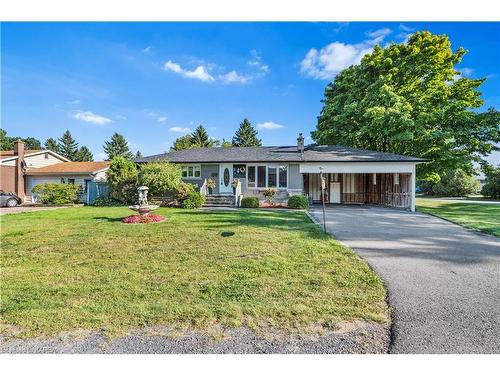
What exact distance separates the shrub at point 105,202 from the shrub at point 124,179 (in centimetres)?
59

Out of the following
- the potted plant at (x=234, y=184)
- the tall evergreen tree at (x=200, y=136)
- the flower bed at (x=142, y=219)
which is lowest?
the flower bed at (x=142, y=219)

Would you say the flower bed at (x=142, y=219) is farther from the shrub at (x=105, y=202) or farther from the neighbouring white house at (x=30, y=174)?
the neighbouring white house at (x=30, y=174)

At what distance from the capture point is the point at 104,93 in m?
14.3

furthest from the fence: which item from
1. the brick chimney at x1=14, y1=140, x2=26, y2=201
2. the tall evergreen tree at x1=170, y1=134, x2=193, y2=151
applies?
the tall evergreen tree at x1=170, y1=134, x2=193, y2=151

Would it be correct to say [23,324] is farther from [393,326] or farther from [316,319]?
[393,326]

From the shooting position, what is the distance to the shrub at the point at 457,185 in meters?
32.7

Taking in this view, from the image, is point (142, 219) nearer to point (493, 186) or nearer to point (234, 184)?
point (234, 184)

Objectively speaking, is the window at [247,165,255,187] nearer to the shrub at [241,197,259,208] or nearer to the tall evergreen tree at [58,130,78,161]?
the shrub at [241,197,259,208]

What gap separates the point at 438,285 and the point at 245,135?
56.5 m

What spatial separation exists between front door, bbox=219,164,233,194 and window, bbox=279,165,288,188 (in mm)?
3524

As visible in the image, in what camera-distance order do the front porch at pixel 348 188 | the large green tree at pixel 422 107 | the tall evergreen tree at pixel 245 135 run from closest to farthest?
the large green tree at pixel 422 107, the front porch at pixel 348 188, the tall evergreen tree at pixel 245 135

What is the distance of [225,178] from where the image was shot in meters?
19.3

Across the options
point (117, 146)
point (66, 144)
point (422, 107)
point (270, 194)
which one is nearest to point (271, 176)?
point (270, 194)

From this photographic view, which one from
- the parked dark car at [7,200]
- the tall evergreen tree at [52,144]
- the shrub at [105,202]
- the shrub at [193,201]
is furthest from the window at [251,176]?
the tall evergreen tree at [52,144]
